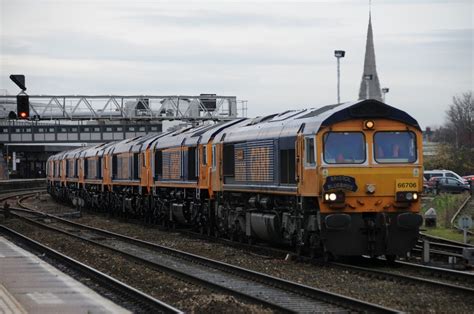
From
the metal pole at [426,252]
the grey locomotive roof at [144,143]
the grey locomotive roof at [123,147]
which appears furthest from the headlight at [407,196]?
the grey locomotive roof at [123,147]

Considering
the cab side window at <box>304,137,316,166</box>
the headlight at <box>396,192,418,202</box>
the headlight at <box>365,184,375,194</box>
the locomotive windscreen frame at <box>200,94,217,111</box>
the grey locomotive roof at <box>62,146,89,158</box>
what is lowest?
the headlight at <box>396,192,418,202</box>

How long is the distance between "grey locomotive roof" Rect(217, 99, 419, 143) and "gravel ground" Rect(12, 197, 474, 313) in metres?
2.99

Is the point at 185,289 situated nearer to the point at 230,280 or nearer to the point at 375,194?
the point at 230,280

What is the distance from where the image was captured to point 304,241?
62.2 feet

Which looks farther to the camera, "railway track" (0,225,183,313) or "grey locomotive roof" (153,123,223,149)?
"grey locomotive roof" (153,123,223,149)

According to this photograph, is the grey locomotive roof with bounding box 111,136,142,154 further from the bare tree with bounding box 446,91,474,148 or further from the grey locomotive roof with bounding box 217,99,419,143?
the bare tree with bounding box 446,91,474,148

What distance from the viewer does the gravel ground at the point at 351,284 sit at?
43.3ft

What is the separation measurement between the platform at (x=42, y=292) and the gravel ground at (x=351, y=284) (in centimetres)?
402

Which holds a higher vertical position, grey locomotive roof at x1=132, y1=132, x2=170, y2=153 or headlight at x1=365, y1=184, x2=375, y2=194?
grey locomotive roof at x1=132, y1=132, x2=170, y2=153

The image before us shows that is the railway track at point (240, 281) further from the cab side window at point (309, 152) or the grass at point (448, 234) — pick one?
the grass at point (448, 234)

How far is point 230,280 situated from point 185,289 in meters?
1.29

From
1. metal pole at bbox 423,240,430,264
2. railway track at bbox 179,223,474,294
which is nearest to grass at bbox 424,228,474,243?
metal pole at bbox 423,240,430,264

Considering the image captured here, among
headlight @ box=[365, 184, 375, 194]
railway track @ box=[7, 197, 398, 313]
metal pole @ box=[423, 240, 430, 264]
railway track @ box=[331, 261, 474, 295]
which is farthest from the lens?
metal pole @ box=[423, 240, 430, 264]

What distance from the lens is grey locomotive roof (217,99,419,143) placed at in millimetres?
18219
